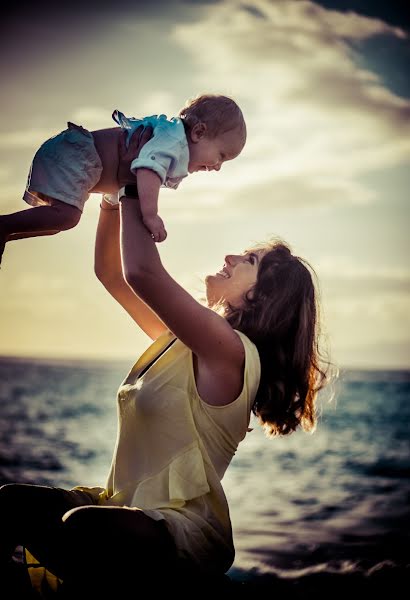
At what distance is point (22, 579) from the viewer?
2.89m

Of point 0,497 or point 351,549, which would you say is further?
point 351,549

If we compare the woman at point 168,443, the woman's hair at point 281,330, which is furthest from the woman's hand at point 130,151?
the woman's hair at point 281,330

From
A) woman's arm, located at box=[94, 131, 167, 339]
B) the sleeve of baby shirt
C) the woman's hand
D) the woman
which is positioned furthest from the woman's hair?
the woman's hand

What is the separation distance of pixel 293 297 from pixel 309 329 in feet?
0.50

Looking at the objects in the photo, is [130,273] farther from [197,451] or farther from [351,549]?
[351,549]

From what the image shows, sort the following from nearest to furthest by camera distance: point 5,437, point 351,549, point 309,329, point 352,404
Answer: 1. point 309,329
2. point 351,549
3. point 5,437
4. point 352,404

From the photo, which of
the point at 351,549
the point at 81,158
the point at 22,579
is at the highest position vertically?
the point at 81,158

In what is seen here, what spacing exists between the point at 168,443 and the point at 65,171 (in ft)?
4.05

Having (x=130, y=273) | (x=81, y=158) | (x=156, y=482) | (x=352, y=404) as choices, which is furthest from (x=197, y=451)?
(x=352, y=404)

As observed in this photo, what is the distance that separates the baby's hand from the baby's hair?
2.38 feet

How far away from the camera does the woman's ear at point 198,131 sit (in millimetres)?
3412

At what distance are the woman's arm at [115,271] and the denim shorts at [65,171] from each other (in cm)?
25

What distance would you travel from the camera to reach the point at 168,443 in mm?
2820

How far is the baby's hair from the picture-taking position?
343cm
